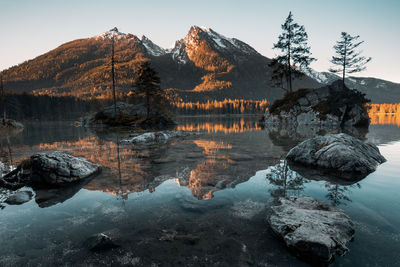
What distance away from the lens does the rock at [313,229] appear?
340 centimetres

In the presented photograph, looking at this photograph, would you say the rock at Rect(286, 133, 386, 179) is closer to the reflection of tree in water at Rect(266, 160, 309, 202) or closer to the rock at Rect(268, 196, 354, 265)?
the reflection of tree in water at Rect(266, 160, 309, 202)

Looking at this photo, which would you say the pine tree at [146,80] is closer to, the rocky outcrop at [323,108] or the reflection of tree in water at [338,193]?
the rocky outcrop at [323,108]

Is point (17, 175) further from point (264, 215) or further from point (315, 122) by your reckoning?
point (315, 122)

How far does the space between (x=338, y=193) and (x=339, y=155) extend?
10.6 ft

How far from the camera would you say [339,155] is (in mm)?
8789

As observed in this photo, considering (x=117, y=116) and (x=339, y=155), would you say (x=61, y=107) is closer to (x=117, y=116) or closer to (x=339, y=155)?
(x=117, y=116)

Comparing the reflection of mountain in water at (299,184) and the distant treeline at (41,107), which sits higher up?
the distant treeline at (41,107)

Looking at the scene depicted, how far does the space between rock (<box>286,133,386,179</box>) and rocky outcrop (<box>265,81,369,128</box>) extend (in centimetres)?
2515

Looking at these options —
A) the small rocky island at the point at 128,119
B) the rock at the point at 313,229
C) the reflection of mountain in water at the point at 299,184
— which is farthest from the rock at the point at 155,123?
the rock at the point at 313,229

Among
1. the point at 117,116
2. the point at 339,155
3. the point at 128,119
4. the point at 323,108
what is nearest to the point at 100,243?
the point at 339,155

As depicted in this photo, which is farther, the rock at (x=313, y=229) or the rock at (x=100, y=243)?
the rock at (x=100, y=243)

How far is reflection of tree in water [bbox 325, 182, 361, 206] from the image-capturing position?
5.73 metres

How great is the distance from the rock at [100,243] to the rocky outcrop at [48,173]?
4218 millimetres

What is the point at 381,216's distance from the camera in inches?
190
